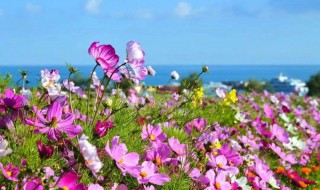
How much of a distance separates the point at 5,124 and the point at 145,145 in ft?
1.96

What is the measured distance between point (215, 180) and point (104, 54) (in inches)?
25.4

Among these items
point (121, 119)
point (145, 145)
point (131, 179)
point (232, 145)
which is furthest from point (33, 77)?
point (232, 145)

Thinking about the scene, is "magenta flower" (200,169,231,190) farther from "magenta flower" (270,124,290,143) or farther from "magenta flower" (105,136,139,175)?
"magenta flower" (270,124,290,143)

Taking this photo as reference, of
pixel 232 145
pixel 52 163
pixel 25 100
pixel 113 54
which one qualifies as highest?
pixel 113 54

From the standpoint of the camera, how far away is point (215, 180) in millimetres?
2229

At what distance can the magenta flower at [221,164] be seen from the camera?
232 cm

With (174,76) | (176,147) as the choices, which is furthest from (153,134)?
(174,76)

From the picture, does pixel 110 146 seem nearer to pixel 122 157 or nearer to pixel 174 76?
pixel 122 157

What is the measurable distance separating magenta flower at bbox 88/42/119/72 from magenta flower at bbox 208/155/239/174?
60cm

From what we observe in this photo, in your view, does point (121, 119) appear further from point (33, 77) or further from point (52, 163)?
point (52, 163)

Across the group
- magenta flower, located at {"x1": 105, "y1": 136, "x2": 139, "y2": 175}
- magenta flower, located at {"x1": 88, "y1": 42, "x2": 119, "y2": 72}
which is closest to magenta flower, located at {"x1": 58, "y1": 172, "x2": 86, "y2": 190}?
magenta flower, located at {"x1": 105, "y1": 136, "x2": 139, "y2": 175}

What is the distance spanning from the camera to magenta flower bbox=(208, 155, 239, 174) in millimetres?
2316

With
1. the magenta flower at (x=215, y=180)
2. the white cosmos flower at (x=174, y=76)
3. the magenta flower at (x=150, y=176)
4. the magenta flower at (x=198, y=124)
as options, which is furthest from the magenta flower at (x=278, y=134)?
the magenta flower at (x=150, y=176)

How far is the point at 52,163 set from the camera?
6.06 feet
